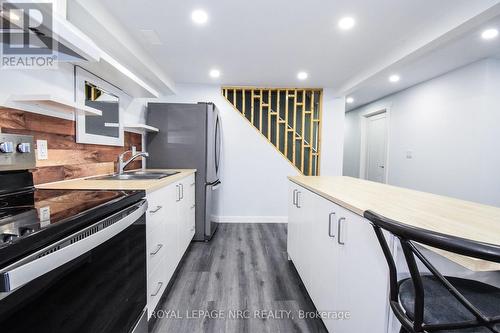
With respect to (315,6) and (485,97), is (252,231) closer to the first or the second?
(315,6)

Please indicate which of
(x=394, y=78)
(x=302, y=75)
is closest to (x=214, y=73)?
(x=302, y=75)

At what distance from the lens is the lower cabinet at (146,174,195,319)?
4.52 feet

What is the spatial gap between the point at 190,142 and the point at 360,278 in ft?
7.78

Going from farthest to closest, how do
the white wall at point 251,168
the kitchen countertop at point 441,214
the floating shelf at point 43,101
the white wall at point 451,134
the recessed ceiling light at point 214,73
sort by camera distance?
the white wall at point 251,168 → the recessed ceiling light at point 214,73 → the white wall at point 451,134 → the floating shelf at point 43,101 → the kitchen countertop at point 441,214

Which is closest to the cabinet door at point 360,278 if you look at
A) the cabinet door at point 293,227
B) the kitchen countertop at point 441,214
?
the kitchen countertop at point 441,214

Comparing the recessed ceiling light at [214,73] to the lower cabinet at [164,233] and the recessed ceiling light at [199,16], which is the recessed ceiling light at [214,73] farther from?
the lower cabinet at [164,233]

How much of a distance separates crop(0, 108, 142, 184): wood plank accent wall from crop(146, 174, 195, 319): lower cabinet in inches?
27.6

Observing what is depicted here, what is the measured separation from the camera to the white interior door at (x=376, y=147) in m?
4.54

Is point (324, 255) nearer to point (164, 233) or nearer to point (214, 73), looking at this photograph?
point (164, 233)

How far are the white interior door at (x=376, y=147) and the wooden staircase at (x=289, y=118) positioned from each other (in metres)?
1.71

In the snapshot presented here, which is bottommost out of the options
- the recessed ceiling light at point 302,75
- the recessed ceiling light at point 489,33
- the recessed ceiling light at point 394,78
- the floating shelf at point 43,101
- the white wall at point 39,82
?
the floating shelf at point 43,101

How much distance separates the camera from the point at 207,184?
2.87 m

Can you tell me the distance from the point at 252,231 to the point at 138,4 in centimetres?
286

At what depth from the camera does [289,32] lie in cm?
210
